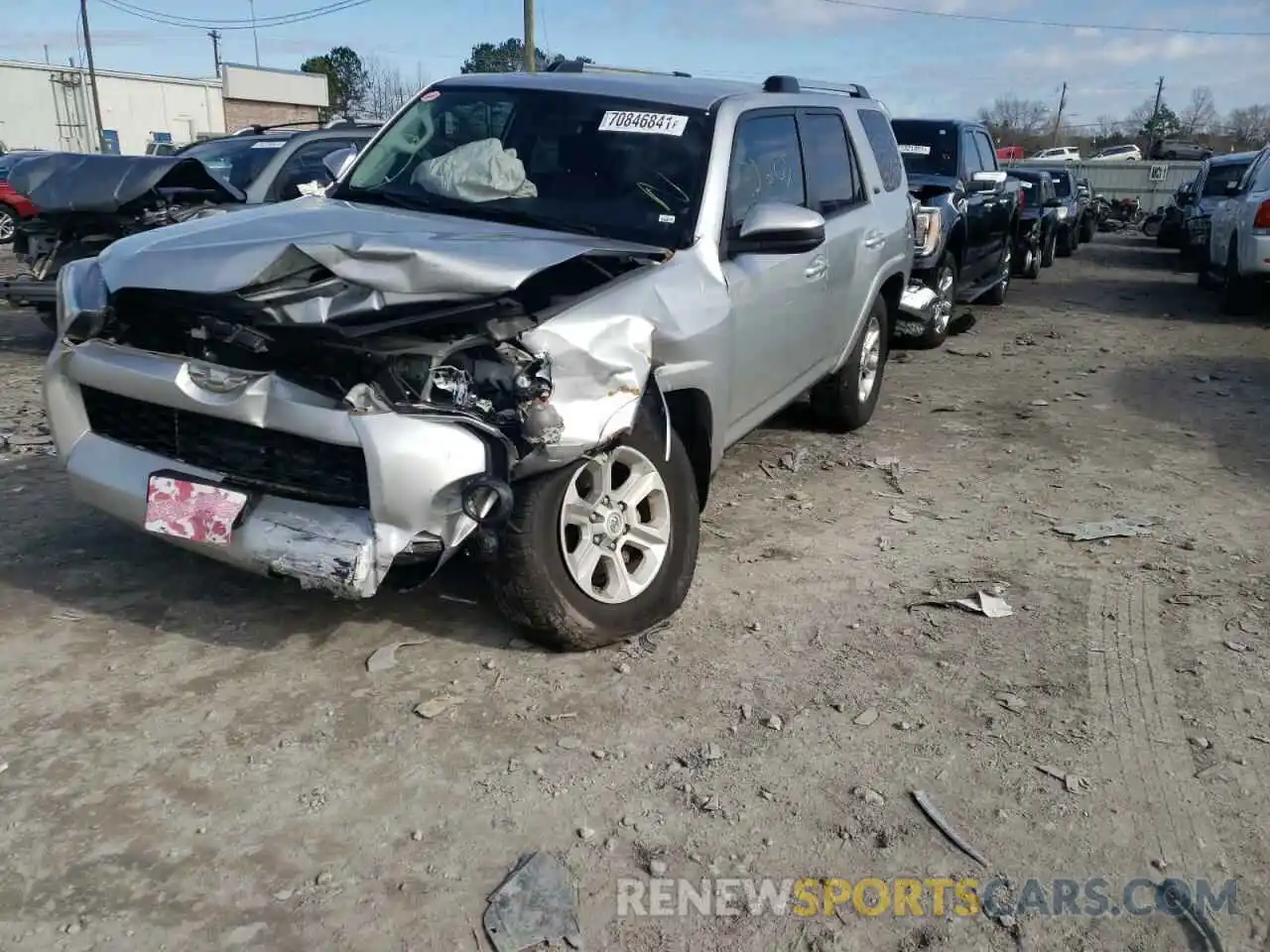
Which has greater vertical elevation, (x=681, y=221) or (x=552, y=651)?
(x=681, y=221)

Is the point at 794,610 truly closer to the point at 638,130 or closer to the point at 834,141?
the point at 638,130

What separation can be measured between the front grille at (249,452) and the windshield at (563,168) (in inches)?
56.8

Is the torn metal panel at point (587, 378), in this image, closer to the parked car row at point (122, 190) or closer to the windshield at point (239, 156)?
the parked car row at point (122, 190)

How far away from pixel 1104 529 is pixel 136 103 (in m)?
52.7

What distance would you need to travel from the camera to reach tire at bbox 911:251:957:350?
956cm

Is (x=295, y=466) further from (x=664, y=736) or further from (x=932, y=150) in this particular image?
(x=932, y=150)

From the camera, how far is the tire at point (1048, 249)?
55.4 ft

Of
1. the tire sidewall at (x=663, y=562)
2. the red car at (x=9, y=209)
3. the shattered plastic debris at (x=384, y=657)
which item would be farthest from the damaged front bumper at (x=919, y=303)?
the red car at (x=9, y=209)

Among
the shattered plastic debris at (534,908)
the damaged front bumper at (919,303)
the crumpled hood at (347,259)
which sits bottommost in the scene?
the shattered plastic debris at (534,908)

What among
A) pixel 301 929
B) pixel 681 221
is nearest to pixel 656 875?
pixel 301 929

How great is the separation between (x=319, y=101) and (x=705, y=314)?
192ft

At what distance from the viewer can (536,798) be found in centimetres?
285

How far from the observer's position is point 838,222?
5.46 metres

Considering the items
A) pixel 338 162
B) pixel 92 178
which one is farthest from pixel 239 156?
pixel 338 162
